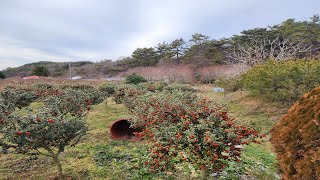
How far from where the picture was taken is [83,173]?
159 inches

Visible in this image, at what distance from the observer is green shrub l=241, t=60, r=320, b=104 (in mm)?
8227

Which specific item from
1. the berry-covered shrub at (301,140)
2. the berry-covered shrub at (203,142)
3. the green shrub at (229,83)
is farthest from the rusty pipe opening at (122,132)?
the green shrub at (229,83)

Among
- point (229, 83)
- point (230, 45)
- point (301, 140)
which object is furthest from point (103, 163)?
point (230, 45)

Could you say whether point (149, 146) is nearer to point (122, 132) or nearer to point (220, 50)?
point (122, 132)

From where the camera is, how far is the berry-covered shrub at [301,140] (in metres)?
2.09

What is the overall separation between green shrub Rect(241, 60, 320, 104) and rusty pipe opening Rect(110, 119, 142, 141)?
5.68 meters

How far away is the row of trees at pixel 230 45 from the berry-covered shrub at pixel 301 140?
18763 millimetres

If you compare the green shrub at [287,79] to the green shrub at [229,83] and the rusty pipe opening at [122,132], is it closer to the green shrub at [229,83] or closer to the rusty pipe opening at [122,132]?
the green shrub at [229,83]

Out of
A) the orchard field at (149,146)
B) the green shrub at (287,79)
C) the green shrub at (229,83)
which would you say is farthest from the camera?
the green shrub at (229,83)

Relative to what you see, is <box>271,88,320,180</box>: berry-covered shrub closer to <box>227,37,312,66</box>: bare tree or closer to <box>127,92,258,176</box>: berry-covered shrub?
<box>127,92,258,176</box>: berry-covered shrub

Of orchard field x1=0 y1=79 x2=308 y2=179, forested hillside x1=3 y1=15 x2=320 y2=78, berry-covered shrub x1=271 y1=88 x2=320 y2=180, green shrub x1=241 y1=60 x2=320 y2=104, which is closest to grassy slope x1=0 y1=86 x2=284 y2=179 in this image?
orchard field x1=0 y1=79 x2=308 y2=179

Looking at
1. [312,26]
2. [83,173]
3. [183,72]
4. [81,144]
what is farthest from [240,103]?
[312,26]

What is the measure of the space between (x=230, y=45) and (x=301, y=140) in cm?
3012

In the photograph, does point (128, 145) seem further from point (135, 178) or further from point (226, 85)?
point (226, 85)
